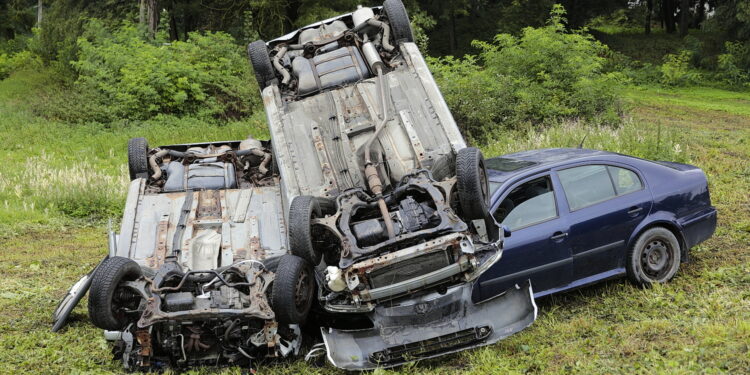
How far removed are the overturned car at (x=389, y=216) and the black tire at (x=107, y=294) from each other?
155 centimetres

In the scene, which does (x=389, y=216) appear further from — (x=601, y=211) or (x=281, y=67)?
(x=281, y=67)

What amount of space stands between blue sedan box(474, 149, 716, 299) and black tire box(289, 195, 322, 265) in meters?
1.60

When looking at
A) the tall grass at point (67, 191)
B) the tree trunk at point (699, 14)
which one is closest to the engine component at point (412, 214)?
the tall grass at point (67, 191)

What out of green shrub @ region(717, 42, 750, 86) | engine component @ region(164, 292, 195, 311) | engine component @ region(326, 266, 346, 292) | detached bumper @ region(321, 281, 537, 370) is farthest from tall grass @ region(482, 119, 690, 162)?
green shrub @ region(717, 42, 750, 86)

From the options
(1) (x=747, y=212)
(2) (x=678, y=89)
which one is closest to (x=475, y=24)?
(2) (x=678, y=89)

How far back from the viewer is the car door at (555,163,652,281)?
23.6 ft

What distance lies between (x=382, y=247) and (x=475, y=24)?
3072 cm

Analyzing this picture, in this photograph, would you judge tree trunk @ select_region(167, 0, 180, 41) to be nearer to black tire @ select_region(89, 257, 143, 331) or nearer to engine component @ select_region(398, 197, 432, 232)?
black tire @ select_region(89, 257, 143, 331)

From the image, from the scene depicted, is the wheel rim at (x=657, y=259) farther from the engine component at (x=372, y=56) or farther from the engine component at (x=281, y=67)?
the engine component at (x=281, y=67)

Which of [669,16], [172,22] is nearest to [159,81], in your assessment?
[172,22]

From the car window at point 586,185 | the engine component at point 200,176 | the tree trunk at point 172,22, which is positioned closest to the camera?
the car window at point 586,185

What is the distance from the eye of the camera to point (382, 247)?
6242 mm

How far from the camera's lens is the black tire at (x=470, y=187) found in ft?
21.9

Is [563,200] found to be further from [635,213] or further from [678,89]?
[678,89]
